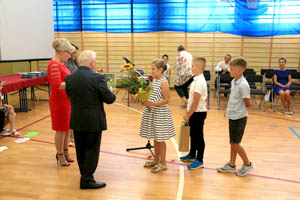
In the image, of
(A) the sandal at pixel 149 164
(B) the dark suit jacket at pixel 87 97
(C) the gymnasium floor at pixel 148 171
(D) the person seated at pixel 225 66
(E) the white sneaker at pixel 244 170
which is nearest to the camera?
(B) the dark suit jacket at pixel 87 97

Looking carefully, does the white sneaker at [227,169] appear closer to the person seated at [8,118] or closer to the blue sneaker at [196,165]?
the blue sneaker at [196,165]

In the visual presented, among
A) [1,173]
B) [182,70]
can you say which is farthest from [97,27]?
[1,173]

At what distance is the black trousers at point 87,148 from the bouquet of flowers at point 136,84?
645mm

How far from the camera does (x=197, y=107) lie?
3.52 m

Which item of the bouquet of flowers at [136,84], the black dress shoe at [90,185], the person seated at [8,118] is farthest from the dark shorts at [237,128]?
the person seated at [8,118]

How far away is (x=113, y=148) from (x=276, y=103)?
582cm

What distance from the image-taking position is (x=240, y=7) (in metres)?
9.24

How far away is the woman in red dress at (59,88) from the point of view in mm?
3385

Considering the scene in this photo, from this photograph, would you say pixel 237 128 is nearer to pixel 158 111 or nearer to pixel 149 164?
pixel 158 111

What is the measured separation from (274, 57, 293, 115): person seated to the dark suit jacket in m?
5.75

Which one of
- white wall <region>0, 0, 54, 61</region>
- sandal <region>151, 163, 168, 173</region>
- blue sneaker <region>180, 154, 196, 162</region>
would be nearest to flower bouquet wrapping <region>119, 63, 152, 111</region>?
sandal <region>151, 163, 168, 173</region>

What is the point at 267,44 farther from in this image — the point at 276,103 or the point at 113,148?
the point at 113,148

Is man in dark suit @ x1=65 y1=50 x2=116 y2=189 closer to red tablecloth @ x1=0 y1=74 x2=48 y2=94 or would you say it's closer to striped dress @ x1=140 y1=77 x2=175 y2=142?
striped dress @ x1=140 y1=77 x2=175 y2=142

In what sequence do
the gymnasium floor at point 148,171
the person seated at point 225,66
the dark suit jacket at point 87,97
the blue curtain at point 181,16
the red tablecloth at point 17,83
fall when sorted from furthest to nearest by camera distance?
the blue curtain at point 181,16 → the person seated at point 225,66 → the red tablecloth at point 17,83 → the gymnasium floor at point 148,171 → the dark suit jacket at point 87,97
